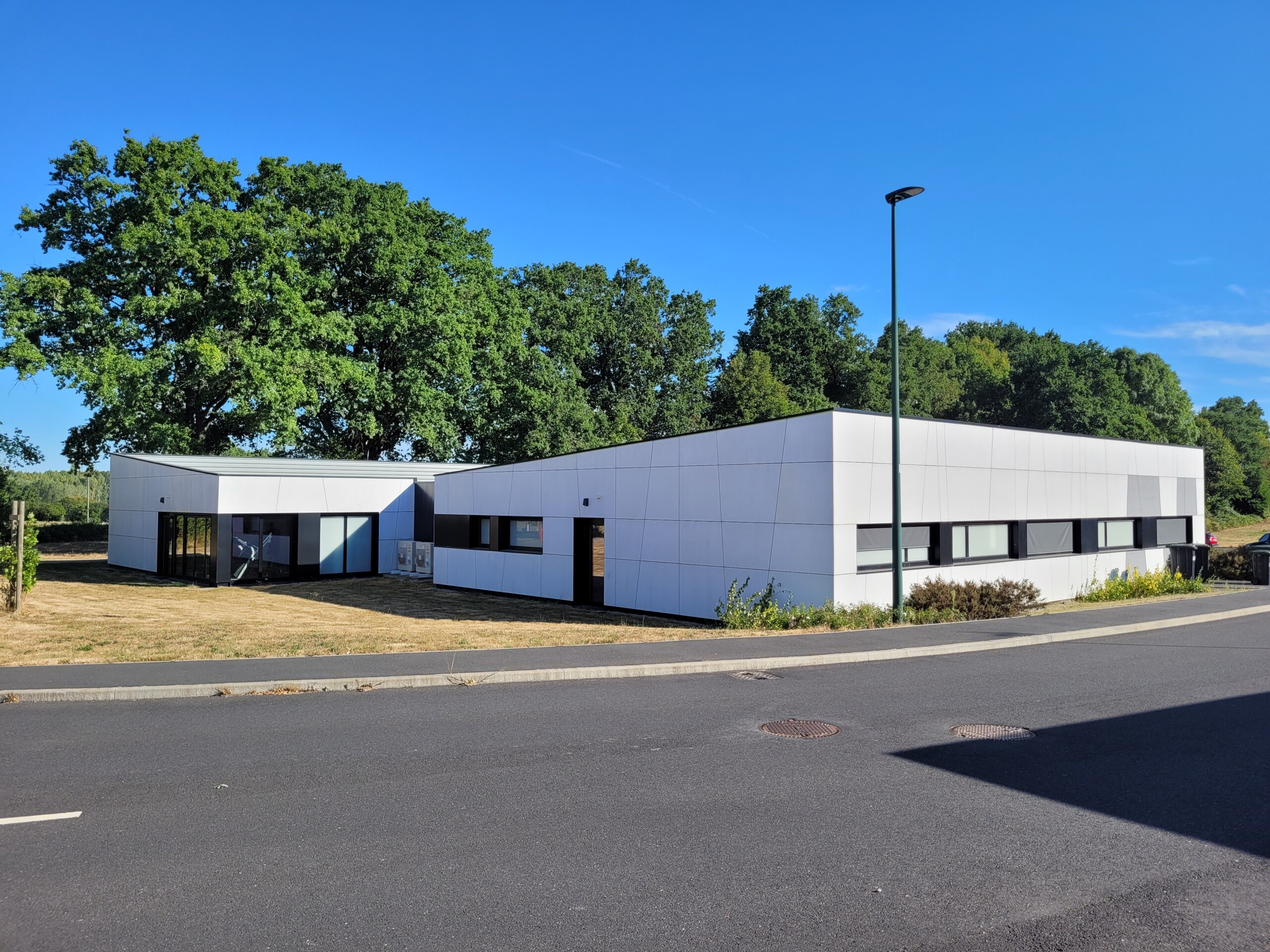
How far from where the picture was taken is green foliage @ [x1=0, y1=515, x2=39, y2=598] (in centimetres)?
1802

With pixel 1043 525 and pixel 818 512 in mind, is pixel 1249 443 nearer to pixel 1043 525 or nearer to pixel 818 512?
pixel 1043 525

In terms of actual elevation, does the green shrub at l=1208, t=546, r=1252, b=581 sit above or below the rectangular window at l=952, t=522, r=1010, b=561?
below

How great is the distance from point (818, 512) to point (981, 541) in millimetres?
6104

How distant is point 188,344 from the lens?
34.8m

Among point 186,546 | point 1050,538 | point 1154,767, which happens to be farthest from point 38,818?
point 186,546

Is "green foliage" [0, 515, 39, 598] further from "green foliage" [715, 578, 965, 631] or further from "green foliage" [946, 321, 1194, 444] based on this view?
"green foliage" [946, 321, 1194, 444]

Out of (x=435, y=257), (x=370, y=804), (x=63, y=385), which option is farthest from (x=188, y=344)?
(x=370, y=804)

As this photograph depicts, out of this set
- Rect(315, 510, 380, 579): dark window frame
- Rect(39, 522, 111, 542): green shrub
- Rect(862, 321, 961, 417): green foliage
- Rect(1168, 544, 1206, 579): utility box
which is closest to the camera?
Rect(1168, 544, 1206, 579): utility box

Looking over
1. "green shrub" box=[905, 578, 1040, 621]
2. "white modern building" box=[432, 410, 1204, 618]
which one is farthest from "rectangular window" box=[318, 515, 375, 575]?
"green shrub" box=[905, 578, 1040, 621]

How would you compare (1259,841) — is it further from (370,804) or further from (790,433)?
(790,433)

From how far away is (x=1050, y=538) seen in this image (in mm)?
23562

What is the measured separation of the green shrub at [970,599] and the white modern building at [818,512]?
30.3 inches

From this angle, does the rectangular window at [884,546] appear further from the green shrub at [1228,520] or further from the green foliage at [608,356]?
the green shrub at [1228,520]

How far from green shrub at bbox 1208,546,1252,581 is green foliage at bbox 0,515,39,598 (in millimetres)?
33205
